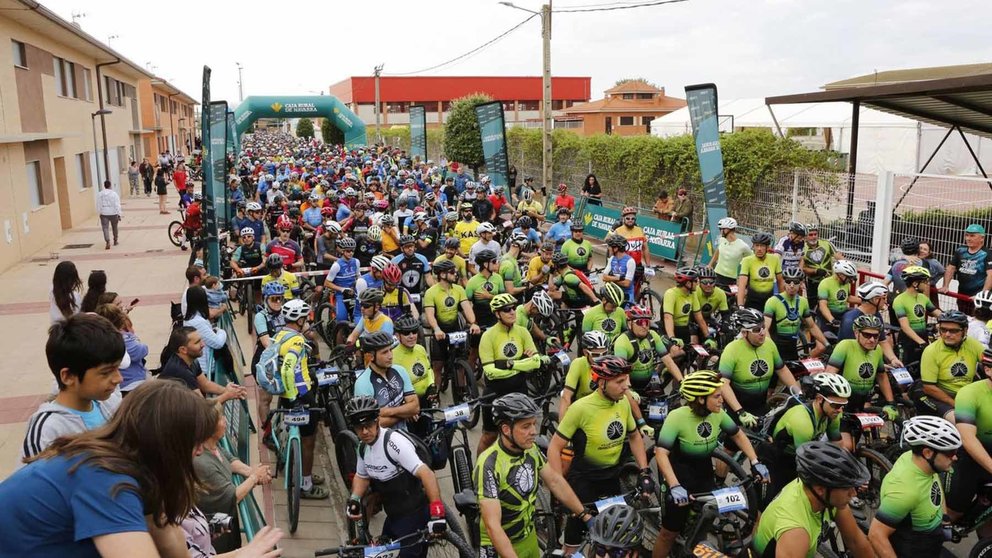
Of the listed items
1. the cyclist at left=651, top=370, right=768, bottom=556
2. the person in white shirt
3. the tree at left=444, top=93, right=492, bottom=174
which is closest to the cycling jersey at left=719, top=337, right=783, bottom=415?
the cyclist at left=651, top=370, right=768, bottom=556

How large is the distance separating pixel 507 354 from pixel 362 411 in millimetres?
2811

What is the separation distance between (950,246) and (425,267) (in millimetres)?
9096

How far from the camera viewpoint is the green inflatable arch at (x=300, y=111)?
144 feet

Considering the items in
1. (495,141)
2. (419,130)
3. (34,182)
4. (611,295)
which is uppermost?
(419,130)

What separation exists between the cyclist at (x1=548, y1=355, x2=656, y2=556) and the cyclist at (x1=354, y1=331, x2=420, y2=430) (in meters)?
1.48

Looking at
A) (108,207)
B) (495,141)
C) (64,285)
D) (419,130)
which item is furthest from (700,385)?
(419,130)

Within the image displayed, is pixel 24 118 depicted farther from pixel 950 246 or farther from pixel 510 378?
pixel 950 246

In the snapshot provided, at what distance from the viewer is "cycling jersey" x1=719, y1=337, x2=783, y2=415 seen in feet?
22.9

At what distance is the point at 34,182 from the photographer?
23.2m

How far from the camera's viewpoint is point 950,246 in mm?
13305

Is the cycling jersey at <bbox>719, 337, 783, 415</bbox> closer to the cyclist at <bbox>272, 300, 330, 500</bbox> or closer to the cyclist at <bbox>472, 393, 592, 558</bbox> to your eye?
the cyclist at <bbox>472, 393, 592, 558</bbox>

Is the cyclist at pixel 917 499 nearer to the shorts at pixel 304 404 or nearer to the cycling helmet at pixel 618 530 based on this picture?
the cycling helmet at pixel 618 530

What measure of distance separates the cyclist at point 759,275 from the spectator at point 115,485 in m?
8.68

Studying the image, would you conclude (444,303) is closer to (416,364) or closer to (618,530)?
(416,364)
